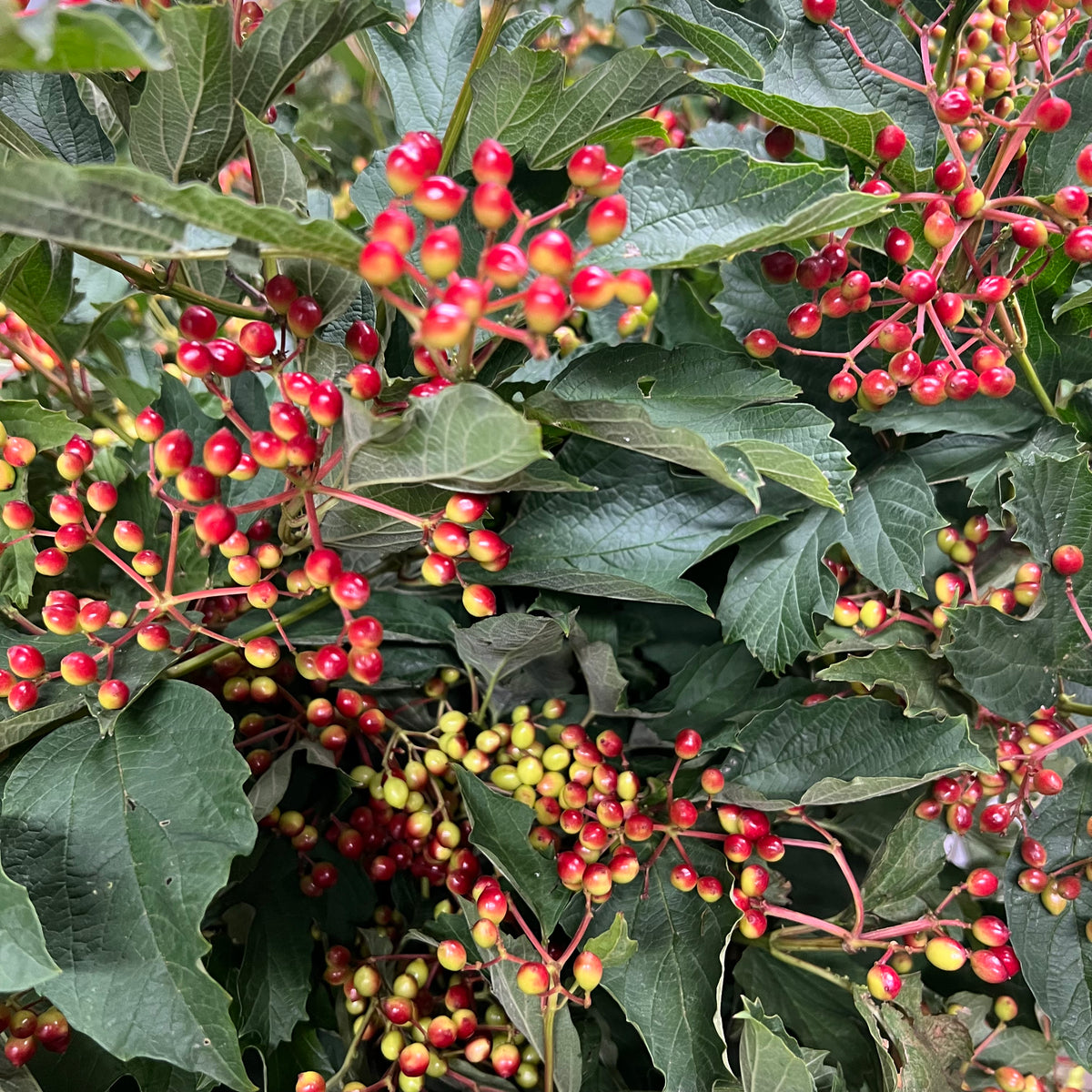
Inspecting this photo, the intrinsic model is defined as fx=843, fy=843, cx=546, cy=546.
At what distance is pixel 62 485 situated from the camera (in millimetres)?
617

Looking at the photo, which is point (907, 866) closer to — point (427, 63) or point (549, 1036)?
point (549, 1036)

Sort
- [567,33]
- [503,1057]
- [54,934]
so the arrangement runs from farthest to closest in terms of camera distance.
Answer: [567,33] → [503,1057] → [54,934]

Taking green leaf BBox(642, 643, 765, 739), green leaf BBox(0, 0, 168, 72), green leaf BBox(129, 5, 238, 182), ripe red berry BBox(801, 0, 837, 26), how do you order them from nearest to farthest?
1. green leaf BBox(0, 0, 168, 72)
2. green leaf BBox(129, 5, 238, 182)
3. ripe red berry BBox(801, 0, 837, 26)
4. green leaf BBox(642, 643, 765, 739)

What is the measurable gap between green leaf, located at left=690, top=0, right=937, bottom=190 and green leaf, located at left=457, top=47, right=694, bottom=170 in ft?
0.18

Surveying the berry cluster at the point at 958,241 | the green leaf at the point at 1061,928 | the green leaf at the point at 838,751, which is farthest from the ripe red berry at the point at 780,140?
the green leaf at the point at 1061,928

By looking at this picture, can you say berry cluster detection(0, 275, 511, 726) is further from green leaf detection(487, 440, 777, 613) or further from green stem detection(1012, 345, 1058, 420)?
green stem detection(1012, 345, 1058, 420)

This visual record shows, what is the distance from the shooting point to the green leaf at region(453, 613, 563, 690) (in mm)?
497

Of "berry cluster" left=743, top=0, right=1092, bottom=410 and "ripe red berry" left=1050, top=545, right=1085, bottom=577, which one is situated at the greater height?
"berry cluster" left=743, top=0, right=1092, bottom=410

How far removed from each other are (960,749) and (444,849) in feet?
1.08

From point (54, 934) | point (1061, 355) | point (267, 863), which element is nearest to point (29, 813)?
point (54, 934)

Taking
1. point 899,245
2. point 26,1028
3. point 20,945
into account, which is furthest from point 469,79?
point 26,1028

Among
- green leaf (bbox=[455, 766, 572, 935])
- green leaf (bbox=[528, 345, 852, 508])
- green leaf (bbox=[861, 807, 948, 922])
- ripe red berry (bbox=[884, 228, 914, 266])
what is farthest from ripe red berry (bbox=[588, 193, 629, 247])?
green leaf (bbox=[861, 807, 948, 922])

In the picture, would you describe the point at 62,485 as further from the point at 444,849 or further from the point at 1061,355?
the point at 1061,355

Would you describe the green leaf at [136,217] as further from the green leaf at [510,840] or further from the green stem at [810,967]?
the green stem at [810,967]
